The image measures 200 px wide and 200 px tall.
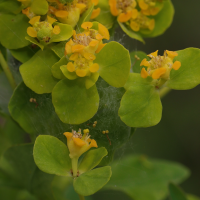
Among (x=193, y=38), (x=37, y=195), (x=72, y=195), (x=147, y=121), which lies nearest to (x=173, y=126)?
(x=193, y=38)

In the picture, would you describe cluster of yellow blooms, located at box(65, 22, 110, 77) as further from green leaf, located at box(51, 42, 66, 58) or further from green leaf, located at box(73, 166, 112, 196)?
green leaf, located at box(73, 166, 112, 196)

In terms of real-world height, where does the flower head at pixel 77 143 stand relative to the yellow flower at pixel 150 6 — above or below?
below

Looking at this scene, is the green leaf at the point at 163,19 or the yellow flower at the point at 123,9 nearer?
the yellow flower at the point at 123,9

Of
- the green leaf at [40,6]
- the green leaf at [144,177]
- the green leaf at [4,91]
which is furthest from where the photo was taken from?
the green leaf at [144,177]

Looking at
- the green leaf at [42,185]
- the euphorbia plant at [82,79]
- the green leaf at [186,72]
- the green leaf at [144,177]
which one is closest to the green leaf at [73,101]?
the euphorbia plant at [82,79]

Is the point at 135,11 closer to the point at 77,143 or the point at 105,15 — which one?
the point at 105,15

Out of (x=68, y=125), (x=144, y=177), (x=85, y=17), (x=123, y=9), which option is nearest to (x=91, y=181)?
(x=68, y=125)

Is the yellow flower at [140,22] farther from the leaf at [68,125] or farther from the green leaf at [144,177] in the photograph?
the green leaf at [144,177]
